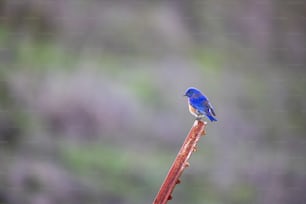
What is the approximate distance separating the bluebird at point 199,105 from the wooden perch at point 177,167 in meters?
0.13

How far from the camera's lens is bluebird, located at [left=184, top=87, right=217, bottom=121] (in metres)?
1.25

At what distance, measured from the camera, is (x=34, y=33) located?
4168mm

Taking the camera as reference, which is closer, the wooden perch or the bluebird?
the wooden perch

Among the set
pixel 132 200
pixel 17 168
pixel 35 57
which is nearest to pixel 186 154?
pixel 132 200

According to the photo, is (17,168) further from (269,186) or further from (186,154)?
(186,154)

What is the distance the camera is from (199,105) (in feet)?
4.14

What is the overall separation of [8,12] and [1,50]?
24 cm

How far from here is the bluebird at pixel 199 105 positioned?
1251 millimetres

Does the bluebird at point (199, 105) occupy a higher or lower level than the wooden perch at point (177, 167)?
higher

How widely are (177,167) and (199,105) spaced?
28 centimetres

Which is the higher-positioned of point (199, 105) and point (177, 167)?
point (199, 105)

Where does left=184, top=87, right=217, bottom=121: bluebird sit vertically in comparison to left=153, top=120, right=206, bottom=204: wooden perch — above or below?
above

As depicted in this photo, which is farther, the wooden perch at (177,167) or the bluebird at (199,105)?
the bluebird at (199,105)

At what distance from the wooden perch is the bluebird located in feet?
0.42
